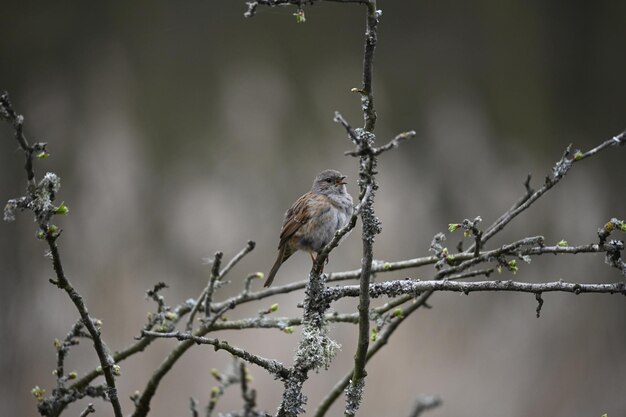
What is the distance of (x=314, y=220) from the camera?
10.8ft

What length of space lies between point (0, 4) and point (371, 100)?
13.8 feet

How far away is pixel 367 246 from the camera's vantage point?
1612 millimetres

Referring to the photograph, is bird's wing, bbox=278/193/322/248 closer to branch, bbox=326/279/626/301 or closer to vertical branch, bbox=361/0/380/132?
branch, bbox=326/279/626/301

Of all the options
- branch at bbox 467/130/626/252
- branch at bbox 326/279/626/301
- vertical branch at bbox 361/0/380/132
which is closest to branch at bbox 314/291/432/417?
branch at bbox 326/279/626/301

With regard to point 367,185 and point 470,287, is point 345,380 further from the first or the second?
point 367,185

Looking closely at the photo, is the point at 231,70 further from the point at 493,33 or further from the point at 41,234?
the point at 41,234

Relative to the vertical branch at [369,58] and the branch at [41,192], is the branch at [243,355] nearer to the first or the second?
the branch at [41,192]

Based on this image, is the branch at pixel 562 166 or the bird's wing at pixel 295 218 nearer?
the branch at pixel 562 166

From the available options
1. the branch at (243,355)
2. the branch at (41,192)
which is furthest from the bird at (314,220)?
the branch at (41,192)

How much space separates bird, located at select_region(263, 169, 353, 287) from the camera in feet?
10.7

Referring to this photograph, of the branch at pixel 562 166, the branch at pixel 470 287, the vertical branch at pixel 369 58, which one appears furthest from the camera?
the branch at pixel 562 166

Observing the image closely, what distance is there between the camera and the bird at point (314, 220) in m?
3.27

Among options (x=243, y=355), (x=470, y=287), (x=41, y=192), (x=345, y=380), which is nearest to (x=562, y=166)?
(x=470, y=287)

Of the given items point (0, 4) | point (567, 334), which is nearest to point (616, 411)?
point (567, 334)
